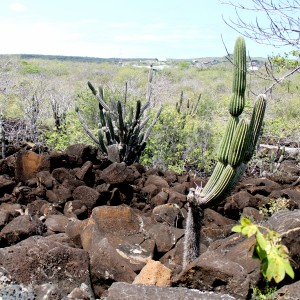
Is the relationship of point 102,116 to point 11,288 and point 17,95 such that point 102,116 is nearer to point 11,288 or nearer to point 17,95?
point 11,288

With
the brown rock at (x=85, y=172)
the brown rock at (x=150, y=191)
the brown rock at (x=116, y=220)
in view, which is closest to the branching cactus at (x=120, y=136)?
the brown rock at (x=85, y=172)

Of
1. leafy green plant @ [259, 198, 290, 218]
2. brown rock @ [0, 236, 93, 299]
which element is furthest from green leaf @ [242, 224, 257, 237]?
leafy green plant @ [259, 198, 290, 218]

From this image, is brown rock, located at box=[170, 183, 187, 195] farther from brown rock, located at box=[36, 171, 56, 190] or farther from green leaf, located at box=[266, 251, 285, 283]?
green leaf, located at box=[266, 251, 285, 283]

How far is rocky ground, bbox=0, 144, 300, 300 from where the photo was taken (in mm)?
4719

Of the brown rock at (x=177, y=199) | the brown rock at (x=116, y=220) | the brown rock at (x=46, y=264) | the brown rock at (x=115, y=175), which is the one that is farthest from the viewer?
the brown rock at (x=115, y=175)

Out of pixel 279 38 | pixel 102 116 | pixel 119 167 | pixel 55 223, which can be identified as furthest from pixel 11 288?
pixel 102 116

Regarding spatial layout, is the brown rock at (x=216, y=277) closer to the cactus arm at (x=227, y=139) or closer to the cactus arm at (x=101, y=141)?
the cactus arm at (x=227, y=139)

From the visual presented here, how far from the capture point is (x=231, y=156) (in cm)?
585

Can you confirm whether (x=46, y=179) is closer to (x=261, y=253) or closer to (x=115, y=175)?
(x=115, y=175)

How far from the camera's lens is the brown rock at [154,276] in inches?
199

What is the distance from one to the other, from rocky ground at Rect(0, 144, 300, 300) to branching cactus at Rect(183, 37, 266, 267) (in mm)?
302

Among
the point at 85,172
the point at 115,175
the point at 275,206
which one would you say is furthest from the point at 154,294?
the point at 85,172

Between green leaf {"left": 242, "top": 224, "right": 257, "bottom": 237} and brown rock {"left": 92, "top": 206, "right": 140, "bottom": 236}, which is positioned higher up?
green leaf {"left": 242, "top": 224, "right": 257, "bottom": 237}

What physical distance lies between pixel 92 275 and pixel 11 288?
1.16m
